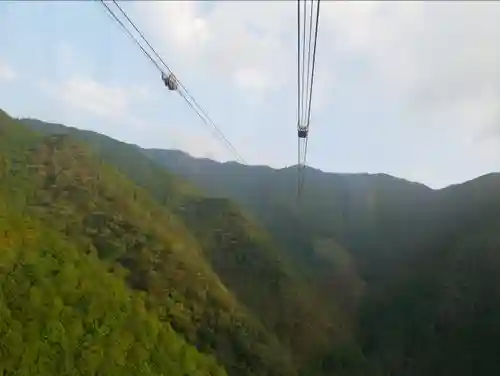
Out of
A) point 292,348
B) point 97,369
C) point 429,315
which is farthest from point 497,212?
point 97,369

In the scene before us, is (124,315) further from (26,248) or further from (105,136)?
(105,136)

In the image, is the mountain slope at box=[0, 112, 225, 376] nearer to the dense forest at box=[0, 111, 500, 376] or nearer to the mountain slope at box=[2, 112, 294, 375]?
the dense forest at box=[0, 111, 500, 376]

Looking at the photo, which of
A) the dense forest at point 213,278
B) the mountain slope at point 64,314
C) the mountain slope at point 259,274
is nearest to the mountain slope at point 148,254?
the dense forest at point 213,278

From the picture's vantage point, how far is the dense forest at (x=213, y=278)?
4275 cm

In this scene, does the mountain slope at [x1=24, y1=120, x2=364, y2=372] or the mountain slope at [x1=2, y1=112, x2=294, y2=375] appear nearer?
the mountain slope at [x1=2, y1=112, x2=294, y2=375]

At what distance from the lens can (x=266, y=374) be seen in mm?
55188

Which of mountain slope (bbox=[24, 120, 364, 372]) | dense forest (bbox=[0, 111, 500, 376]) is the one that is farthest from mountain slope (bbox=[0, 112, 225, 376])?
mountain slope (bbox=[24, 120, 364, 372])

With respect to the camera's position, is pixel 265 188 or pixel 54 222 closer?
pixel 54 222

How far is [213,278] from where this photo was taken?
66062 mm

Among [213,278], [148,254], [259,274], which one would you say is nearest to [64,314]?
[148,254]

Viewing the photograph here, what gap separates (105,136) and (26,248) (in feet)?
227

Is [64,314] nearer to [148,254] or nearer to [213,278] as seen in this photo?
[148,254]

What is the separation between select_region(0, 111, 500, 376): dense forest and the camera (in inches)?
1683

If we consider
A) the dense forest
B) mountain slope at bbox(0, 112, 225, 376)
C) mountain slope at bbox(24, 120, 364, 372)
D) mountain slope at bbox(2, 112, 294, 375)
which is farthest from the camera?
mountain slope at bbox(24, 120, 364, 372)
